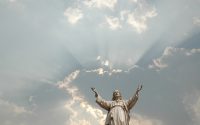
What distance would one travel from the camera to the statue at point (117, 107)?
29109 mm

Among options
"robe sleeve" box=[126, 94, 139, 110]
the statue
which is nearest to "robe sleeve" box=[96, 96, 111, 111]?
the statue

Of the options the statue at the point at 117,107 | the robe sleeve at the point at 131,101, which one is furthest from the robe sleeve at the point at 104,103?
the robe sleeve at the point at 131,101

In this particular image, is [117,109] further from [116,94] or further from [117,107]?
[116,94]

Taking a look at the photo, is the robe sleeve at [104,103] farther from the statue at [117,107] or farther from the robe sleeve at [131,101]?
the robe sleeve at [131,101]

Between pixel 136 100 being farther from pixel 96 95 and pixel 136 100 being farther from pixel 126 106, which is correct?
pixel 96 95

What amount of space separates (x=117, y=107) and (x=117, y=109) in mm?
220

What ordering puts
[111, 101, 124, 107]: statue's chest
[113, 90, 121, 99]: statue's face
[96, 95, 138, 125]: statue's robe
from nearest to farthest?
1. [96, 95, 138, 125]: statue's robe
2. [111, 101, 124, 107]: statue's chest
3. [113, 90, 121, 99]: statue's face

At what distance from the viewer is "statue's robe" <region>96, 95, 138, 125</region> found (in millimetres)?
29078

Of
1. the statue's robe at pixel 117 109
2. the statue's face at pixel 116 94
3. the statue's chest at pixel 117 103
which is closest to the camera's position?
the statue's robe at pixel 117 109

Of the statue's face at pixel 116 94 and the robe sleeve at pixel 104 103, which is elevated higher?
the statue's face at pixel 116 94

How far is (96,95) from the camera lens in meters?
31.0

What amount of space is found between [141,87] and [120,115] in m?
2.51

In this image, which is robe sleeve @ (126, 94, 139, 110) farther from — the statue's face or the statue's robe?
the statue's face

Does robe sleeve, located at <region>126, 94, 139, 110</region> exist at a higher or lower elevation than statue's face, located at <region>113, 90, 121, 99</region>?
lower
